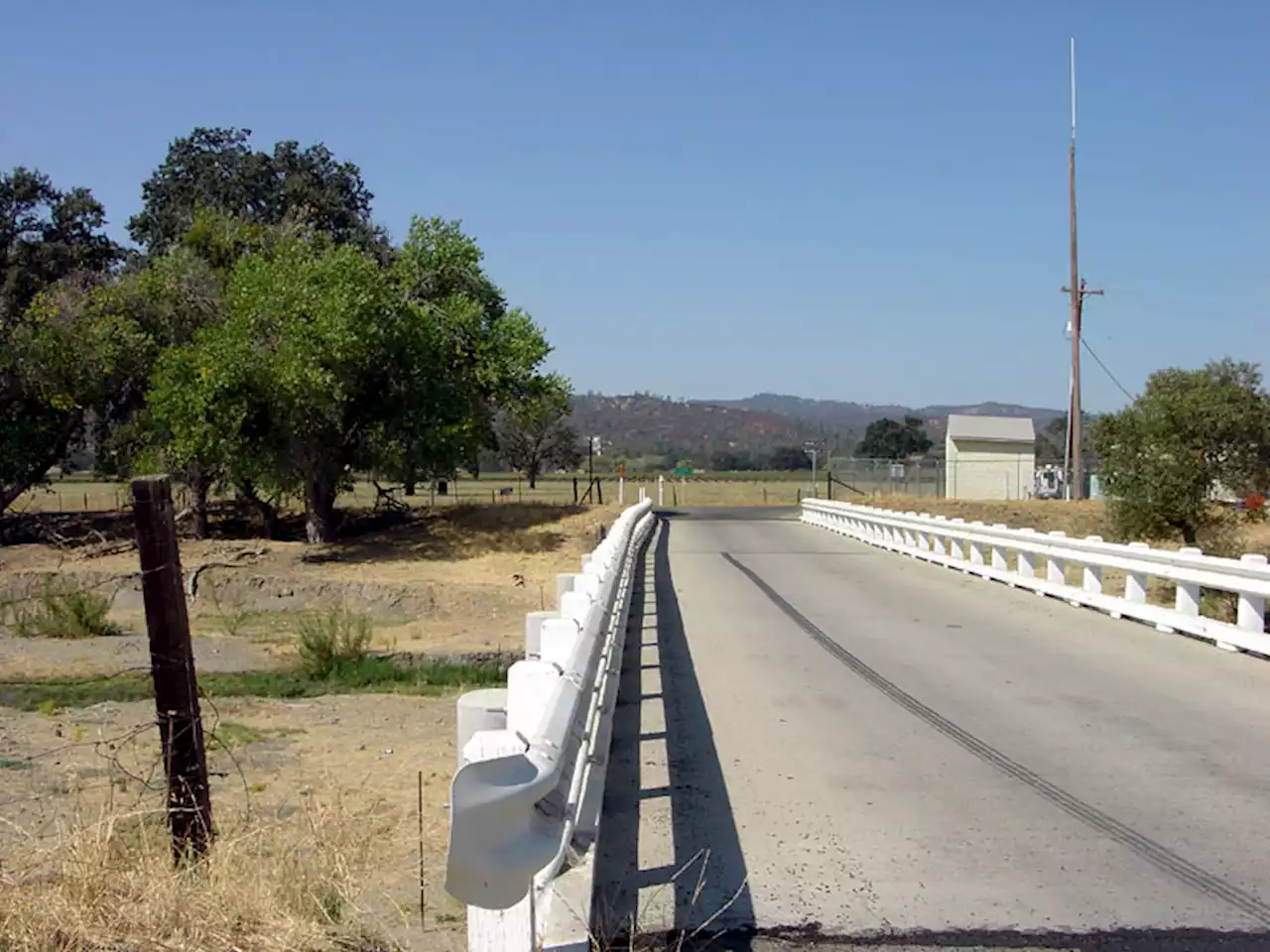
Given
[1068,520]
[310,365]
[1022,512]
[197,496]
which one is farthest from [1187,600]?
[1022,512]

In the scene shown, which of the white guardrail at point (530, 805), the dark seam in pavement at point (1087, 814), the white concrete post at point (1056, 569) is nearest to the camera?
the white guardrail at point (530, 805)

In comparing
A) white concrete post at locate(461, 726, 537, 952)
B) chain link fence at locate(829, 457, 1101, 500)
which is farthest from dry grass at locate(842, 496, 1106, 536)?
white concrete post at locate(461, 726, 537, 952)

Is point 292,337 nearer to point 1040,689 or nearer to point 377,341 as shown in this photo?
point 377,341

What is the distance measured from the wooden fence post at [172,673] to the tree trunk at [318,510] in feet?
101

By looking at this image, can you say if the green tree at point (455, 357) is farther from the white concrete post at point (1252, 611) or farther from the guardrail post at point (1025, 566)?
the white concrete post at point (1252, 611)

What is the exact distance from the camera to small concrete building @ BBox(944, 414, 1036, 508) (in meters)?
58.1

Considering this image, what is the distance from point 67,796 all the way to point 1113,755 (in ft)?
22.6

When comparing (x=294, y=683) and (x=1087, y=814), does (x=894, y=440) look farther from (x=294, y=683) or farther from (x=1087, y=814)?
(x=1087, y=814)

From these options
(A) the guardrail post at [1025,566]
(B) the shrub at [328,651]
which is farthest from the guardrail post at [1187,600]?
(B) the shrub at [328,651]

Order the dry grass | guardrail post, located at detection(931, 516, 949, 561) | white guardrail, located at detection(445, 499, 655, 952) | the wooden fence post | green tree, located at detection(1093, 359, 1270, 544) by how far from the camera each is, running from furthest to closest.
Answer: the dry grass → green tree, located at detection(1093, 359, 1270, 544) → guardrail post, located at detection(931, 516, 949, 561) → the wooden fence post → white guardrail, located at detection(445, 499, 655, 952)

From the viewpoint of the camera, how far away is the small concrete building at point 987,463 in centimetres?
5809

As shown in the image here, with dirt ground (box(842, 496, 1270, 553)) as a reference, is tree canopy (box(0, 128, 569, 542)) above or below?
above

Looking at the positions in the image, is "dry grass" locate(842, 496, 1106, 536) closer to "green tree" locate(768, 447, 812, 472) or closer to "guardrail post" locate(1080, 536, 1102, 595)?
"guardrail post" locate(1080, 536, 1102, 595)

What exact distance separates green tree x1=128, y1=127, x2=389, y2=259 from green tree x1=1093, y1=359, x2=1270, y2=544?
109 ft
